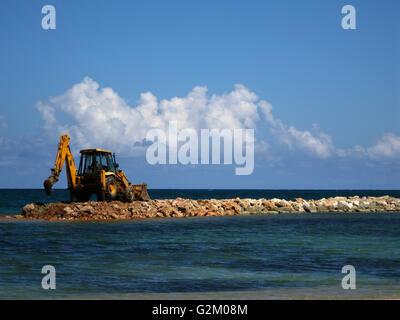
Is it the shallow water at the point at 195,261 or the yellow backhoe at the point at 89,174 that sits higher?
the yellow backhoe at the point at 89,174

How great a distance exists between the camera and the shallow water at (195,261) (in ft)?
40.8

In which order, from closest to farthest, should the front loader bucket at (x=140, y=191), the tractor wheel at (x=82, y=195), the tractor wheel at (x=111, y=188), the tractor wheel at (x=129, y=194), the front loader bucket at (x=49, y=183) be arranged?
the front loader bucket at (x=49, y=183)
the tractor wheel at (x=111, y=188)
the tractor wheel at (x=82, y=195)
the tractor wheel at (x=129, y=194)
the front loader bucket at (x=140, y=191)

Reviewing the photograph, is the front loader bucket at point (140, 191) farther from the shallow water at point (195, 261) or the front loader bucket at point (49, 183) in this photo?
the shallow water at point (195, 261)

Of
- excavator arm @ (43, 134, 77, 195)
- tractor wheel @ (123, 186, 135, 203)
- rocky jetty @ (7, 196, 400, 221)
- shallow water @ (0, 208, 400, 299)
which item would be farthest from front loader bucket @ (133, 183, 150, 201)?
shallow water @ (0, 208, 400, 299)

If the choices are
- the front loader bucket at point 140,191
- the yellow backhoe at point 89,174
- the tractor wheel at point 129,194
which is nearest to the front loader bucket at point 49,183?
the yellow backhoe at point 89,174

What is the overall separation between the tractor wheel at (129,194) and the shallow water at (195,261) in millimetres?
6181

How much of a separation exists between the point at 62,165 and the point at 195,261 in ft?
56.6

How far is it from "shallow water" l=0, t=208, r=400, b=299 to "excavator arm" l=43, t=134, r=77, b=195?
2.71m

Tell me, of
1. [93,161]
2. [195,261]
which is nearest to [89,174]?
[93,161]

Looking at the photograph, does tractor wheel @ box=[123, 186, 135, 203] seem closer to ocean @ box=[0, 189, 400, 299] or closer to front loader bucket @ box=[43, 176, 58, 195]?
front loader bucket @ box=[43, 176, 58, 195]

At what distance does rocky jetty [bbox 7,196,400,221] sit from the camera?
33719mm

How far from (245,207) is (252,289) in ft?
105

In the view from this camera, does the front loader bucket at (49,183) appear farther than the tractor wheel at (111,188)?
No

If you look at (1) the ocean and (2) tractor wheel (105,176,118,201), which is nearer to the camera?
(1) the ocean
